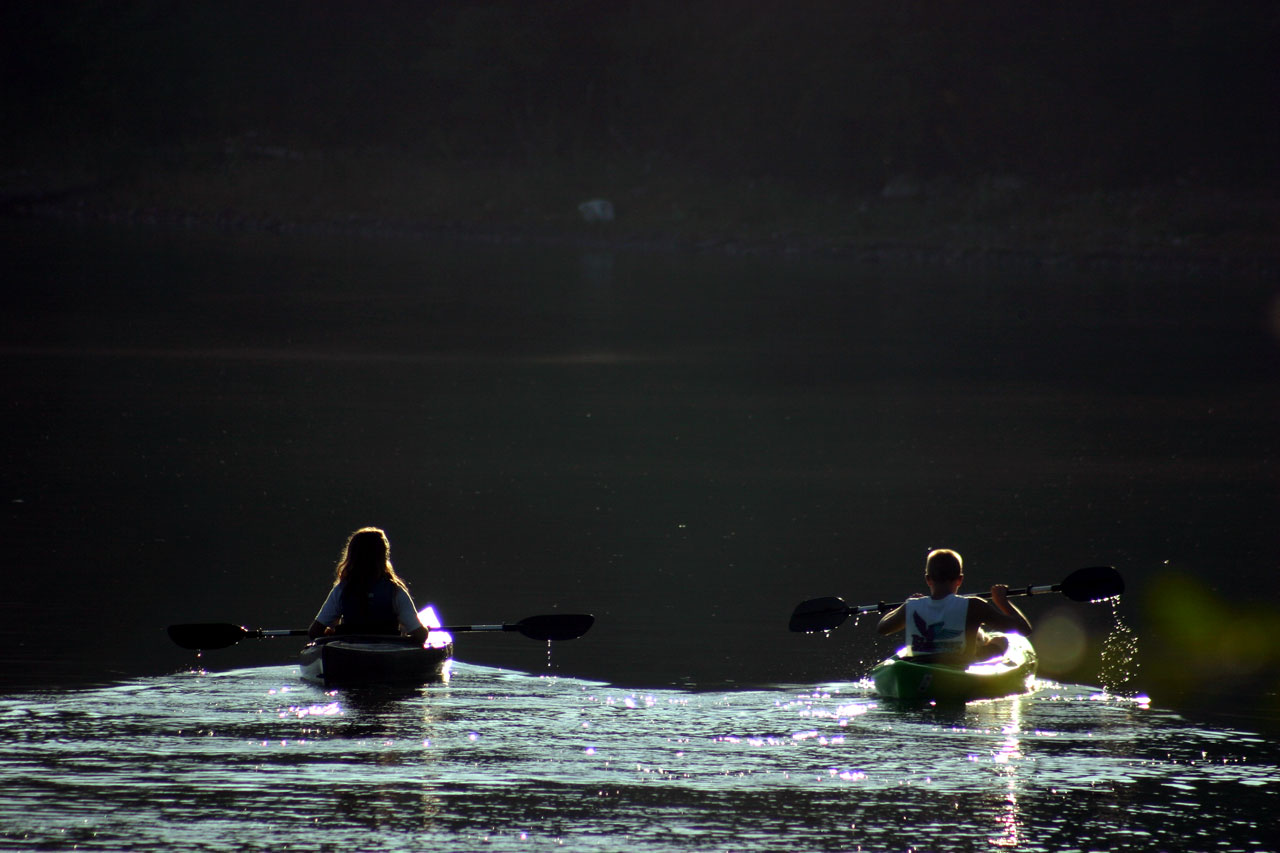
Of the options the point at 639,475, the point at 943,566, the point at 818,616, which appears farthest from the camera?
the point at 639,475

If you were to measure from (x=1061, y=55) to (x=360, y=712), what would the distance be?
115 m

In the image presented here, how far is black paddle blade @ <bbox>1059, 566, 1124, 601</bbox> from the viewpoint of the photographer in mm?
15539

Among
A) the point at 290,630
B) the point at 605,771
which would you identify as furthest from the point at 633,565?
the point at 605,771

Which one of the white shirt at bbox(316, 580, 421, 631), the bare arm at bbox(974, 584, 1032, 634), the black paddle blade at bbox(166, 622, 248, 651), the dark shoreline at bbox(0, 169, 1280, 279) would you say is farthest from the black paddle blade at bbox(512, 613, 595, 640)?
the dark shoreline at bbox(0, 169, 1280, 279)

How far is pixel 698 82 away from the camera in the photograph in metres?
132

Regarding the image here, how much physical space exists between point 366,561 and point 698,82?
121 metres

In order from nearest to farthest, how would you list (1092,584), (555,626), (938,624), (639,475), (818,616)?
(938,624), (555,626), (818,616), (1092,584), (639,475)

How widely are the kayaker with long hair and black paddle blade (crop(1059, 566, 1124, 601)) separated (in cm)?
Result: 481

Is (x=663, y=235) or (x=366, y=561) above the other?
(x=663, y=235)

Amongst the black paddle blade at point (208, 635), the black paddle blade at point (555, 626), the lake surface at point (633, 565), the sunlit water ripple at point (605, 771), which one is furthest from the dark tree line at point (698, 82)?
the sunlit water ripple at point (605, 771)

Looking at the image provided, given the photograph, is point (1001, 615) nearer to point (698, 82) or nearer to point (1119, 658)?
point (1119, 658)

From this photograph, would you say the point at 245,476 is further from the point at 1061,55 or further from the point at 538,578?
the point at 1061,55

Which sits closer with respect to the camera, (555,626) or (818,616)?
(555,626)

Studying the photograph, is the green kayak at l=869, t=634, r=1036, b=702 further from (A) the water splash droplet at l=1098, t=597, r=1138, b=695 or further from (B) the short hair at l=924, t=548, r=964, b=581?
(A) the water splash droplet at l=1098, t=597, r=1138, b=695
